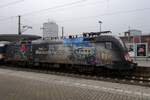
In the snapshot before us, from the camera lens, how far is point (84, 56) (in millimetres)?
18750

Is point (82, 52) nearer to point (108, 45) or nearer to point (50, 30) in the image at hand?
point (108, 45)

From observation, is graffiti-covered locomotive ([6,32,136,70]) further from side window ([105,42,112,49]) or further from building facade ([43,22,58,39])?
building facade ([43,22,58,39])

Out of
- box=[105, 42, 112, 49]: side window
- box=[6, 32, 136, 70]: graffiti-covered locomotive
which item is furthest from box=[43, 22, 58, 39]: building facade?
box=[105, 42, 112, 49]: side window

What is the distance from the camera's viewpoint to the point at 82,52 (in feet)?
62.0

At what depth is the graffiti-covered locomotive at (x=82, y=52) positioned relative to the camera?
17078 millimetres

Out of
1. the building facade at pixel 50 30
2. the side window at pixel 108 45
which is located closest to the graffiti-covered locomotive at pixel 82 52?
the side window at pixel 108 45

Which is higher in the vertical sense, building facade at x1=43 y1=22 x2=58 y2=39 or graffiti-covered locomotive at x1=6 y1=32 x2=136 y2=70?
building facade at x1=43 y1=22 x2=58 y2=39

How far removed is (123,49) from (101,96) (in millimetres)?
8302

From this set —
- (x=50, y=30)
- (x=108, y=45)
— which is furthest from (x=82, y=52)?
(x=50, y=30)

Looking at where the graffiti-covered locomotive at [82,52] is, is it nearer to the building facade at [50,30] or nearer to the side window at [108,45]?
the side window at [108,45]

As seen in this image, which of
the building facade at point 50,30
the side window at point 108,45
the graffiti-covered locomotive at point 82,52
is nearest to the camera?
the graffiti-covered locomotive at point 82,52

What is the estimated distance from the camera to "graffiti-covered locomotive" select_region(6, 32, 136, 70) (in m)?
17.1

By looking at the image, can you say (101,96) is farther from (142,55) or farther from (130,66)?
(142,55)

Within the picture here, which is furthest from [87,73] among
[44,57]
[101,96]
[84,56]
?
[101,96]
